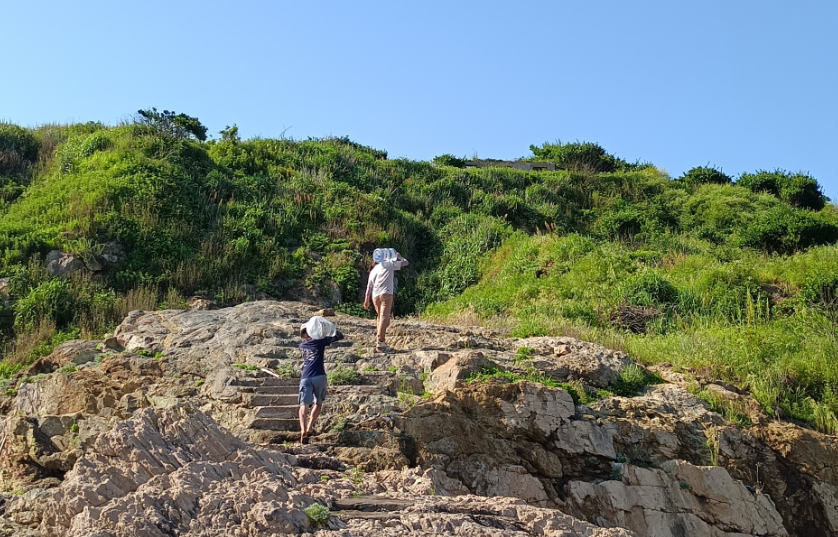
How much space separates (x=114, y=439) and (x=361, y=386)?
313 centimetres

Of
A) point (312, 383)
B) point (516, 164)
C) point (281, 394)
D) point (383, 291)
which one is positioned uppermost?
point (516, 164)

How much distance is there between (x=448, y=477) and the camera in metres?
7.46

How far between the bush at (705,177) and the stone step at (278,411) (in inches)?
823

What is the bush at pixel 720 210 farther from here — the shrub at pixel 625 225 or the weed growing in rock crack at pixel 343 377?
the weed growing in rock crack at pixel 343 377

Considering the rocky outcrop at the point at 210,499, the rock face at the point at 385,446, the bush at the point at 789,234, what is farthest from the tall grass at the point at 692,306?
the rocky outcrop at the point at 210,499

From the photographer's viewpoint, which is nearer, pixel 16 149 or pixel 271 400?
pixel 271 400

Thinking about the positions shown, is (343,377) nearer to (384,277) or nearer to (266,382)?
(266,382)

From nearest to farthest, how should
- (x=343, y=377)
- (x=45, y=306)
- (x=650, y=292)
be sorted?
(x=343, y=377), (x=45, y=306), (x=650, y=292)

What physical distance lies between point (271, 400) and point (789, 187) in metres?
21.9

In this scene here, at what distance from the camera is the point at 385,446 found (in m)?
7.54

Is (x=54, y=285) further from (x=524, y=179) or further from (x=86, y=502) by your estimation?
(x=524, y=179)

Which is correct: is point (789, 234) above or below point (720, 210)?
below

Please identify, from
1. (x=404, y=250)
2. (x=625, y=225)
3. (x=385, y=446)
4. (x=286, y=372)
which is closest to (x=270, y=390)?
(x=286, y=372)

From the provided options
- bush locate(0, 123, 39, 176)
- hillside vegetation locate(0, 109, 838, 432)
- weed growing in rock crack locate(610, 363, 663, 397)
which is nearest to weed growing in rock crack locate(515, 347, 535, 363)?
weed growing in rock crack locate(610, 363, 663, 397)
